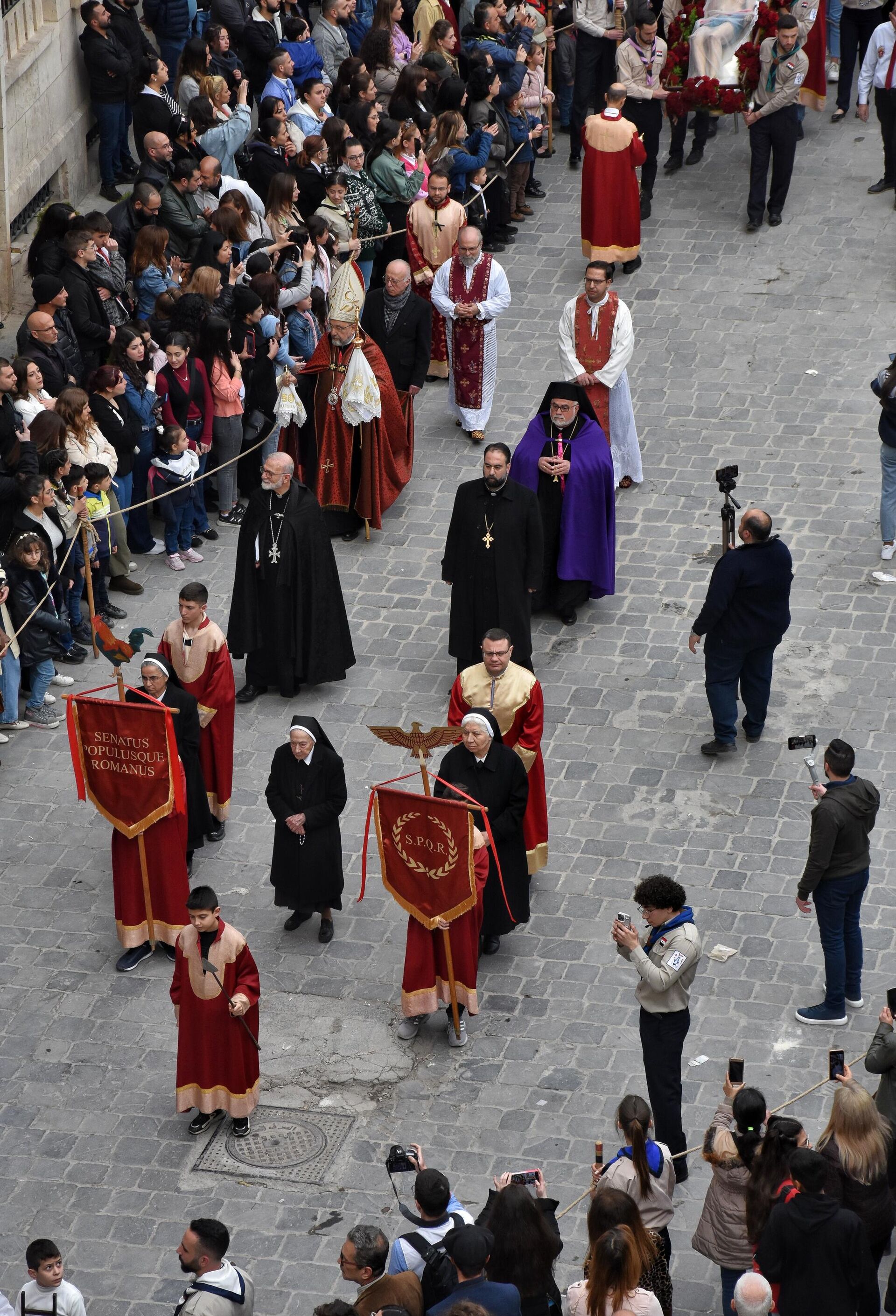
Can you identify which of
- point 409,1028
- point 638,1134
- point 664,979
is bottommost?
point 409,1028

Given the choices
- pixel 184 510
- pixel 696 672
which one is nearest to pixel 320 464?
pixel 184 510

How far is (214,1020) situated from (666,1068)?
221 centimetres

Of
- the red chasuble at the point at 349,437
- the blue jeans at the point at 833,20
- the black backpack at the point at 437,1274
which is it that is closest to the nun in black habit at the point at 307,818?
the black backpack at the point at 437,1274

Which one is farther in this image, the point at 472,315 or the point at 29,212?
the point at 29,212

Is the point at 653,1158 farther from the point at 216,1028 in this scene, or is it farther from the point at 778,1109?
the point at 216,1028

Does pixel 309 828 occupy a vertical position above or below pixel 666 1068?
below

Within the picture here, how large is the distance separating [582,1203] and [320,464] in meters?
7.33

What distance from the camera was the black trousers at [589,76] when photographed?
21094mm

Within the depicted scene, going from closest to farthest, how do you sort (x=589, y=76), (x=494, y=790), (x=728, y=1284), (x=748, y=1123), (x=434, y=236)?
(x=748, y=1123) → (x=728, y=1284) → (x=494, y=790) → (x=434, y=236) → (x=589, y=76)

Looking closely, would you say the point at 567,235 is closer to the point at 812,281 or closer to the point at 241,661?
the point at 812,281

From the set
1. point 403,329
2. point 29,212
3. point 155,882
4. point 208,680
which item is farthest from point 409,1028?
point 29,212

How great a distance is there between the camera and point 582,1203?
9961 millimetres

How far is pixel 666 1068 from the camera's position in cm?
984

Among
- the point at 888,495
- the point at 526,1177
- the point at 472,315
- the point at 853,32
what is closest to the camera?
the point at 526,1177
